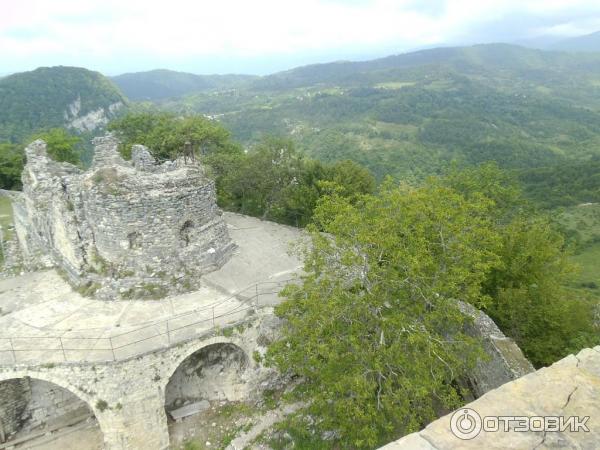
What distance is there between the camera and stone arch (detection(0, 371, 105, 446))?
586 inches

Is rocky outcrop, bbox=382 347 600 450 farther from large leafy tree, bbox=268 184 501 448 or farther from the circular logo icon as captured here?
large leafy tree, bbox=268 184 501 448

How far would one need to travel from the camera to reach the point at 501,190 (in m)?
25.0

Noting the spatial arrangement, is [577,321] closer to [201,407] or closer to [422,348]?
[422,348]

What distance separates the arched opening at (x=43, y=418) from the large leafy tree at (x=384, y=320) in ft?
28.8

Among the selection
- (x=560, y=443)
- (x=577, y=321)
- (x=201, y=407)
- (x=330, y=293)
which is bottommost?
(x=201, y=407)

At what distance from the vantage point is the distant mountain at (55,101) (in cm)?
9856

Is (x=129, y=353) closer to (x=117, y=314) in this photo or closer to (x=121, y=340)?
(x=121, y=340)

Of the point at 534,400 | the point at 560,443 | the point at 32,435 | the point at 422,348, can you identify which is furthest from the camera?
the point at 32,435

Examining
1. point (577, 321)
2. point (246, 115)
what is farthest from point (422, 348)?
point (246, 115)

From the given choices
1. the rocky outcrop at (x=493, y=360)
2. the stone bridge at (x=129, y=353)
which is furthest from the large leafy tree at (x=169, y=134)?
the rocky outcrop at (x=493, y=360)

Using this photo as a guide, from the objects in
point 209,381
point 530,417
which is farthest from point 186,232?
point 530,417

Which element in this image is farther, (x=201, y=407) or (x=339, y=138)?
(x=339, y=138)

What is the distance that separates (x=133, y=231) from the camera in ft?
53.9

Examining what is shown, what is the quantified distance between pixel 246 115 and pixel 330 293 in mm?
166598
